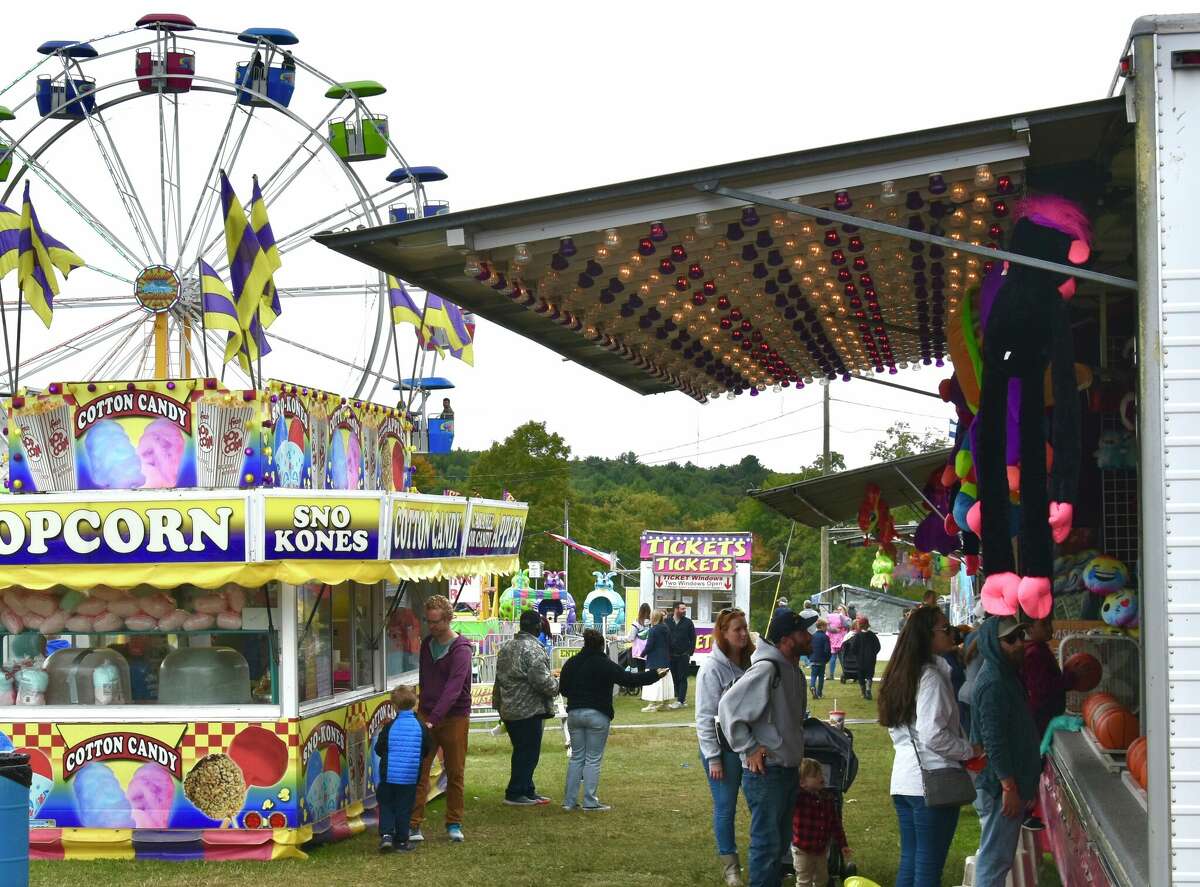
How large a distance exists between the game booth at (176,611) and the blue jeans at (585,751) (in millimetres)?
1927

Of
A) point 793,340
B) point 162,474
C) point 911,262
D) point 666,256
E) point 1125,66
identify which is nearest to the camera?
point 1125,66

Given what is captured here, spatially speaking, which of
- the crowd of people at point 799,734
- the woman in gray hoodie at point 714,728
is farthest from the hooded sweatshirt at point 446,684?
the woman in gray hoodie at point 714,728

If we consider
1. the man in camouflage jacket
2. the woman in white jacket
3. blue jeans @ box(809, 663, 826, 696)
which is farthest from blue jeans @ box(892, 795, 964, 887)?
blue jeans @ box(809, 663, 826, 696)

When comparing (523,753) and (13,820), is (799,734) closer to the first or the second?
(13,820)

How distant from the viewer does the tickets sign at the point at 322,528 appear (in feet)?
35.2

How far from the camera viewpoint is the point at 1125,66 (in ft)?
15.8

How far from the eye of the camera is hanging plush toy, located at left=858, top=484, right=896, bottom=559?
16.0 m

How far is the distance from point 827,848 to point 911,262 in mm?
3422

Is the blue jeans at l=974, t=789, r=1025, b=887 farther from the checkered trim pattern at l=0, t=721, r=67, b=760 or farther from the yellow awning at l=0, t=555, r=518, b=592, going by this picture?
the checkered trim pattern at l=0, t=721, r=67, b=760

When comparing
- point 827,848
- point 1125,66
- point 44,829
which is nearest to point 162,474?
point 44,829

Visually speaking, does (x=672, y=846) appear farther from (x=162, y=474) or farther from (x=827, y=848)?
(x=162, y=474)

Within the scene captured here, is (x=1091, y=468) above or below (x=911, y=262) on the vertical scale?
below

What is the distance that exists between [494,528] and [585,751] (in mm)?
2630

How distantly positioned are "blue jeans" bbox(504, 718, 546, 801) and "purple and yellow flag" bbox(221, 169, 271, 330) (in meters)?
4.05
